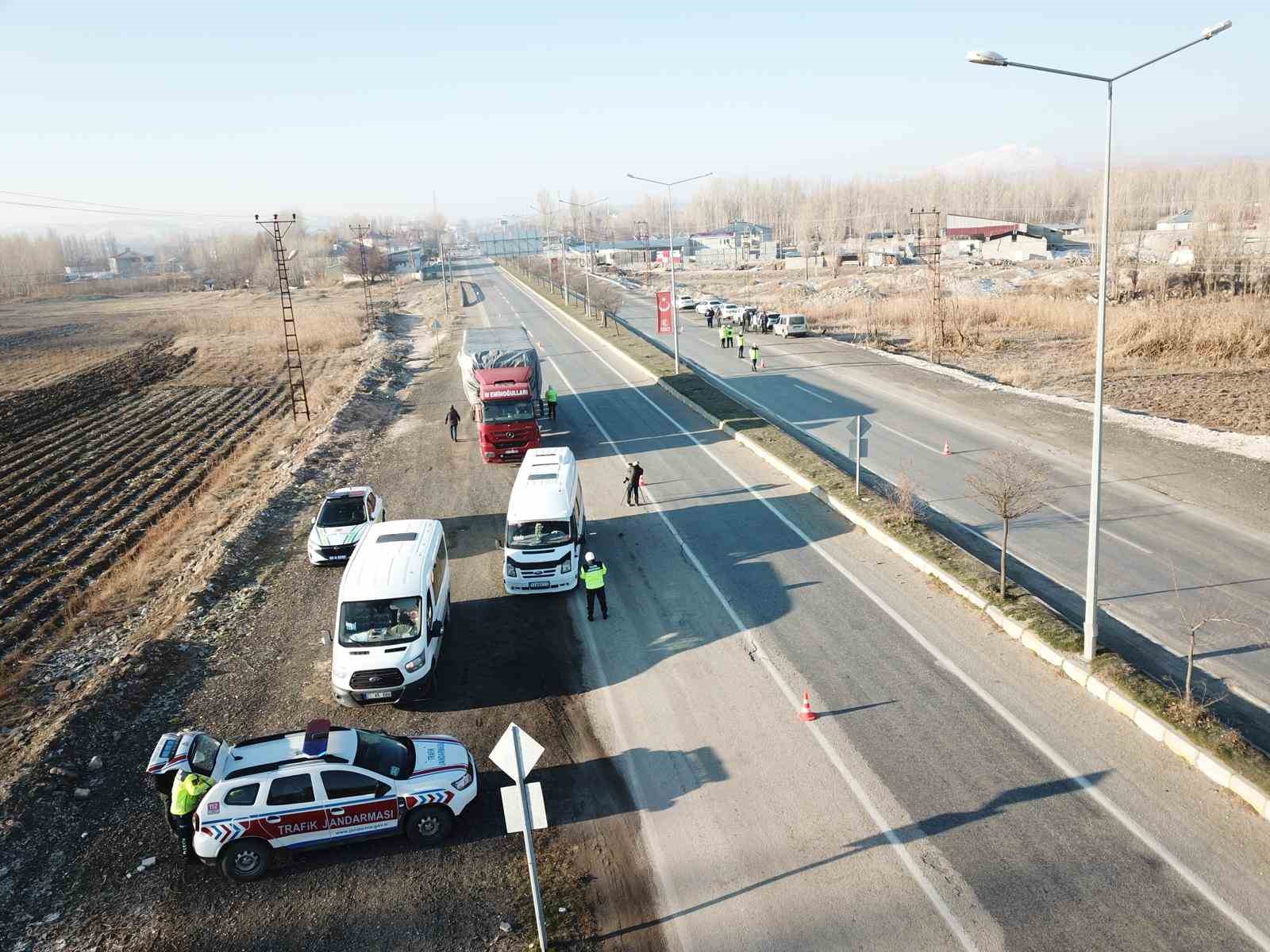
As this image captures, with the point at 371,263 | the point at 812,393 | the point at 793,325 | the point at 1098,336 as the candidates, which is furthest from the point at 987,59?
the point at 371,263

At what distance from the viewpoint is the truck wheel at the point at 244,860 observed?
33.2 ft

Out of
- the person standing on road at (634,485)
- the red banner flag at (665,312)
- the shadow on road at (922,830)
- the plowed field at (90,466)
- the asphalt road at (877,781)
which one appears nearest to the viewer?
the asphalt road at (877,781)

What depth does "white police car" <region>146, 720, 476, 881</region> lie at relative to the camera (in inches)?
399

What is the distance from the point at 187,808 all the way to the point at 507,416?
1723 centimetres

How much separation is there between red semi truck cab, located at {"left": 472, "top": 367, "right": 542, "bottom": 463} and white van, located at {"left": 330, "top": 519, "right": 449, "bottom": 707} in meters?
10.9

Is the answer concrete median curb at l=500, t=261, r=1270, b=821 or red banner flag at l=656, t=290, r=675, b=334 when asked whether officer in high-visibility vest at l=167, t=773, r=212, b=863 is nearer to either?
concrete median curb at l=500, t=261, r=1270, b=821

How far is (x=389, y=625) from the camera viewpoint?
1405cm

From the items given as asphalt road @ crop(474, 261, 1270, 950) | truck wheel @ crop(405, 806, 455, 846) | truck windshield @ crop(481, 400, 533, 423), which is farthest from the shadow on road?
truck windshield @ crop(481, 400, 533, 423)

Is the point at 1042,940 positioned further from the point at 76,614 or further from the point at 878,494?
the point at 76,614

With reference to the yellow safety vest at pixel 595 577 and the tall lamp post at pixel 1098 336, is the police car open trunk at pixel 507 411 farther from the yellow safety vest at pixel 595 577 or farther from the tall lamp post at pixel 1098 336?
the tall lamp post at pixel 1098 336

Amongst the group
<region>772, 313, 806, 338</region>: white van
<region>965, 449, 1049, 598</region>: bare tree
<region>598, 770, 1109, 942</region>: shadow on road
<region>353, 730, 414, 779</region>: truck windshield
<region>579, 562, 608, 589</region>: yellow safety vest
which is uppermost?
<region>772, 313, 806, 338</region>: white van

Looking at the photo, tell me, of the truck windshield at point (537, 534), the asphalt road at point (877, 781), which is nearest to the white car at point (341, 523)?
the truck windshield at point (537, 534)

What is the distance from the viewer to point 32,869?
409 inches

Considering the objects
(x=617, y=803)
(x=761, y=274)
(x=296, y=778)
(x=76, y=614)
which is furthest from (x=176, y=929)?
(x=761, y=274)
